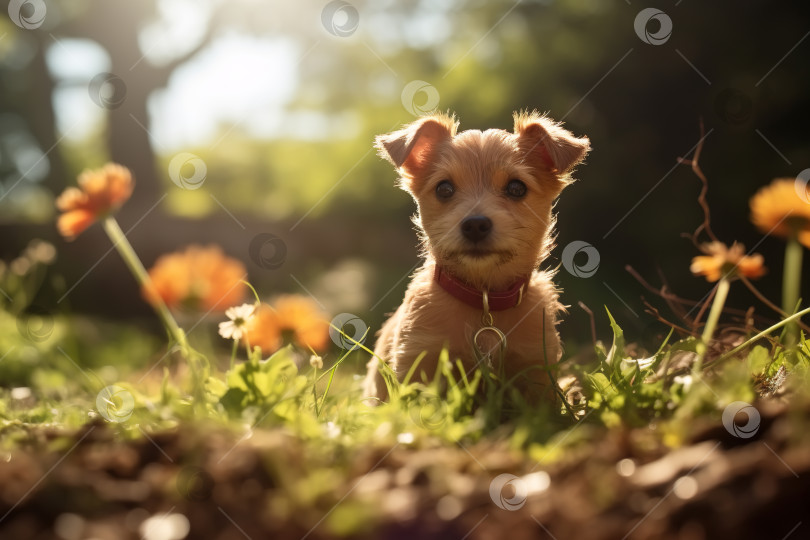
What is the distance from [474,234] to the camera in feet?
12.2

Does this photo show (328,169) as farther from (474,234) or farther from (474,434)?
(474,434)

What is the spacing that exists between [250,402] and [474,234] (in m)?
1.62

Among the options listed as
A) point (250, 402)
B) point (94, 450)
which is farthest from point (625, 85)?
point (94, 450)
